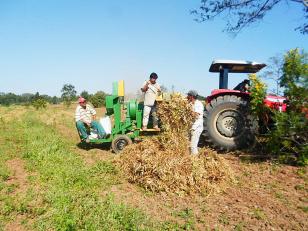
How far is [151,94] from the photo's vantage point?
820 cm

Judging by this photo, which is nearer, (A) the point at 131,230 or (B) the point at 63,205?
(A) the point at 131,230

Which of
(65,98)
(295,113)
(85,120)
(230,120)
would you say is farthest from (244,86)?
(65,98)

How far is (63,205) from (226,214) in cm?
226

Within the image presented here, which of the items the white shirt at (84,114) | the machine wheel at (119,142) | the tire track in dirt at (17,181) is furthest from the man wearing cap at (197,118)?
the tire track in dirt at (17,181)

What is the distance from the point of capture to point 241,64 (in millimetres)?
8258

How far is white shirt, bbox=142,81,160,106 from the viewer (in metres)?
8.17

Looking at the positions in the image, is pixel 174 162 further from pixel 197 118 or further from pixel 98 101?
pixel 98 101

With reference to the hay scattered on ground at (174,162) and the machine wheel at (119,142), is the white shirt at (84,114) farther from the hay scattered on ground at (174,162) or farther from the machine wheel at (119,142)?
the hay scattered on ground at (174,162)

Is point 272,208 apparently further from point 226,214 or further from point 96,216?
point 96,216

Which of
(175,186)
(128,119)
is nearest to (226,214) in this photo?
(175,186)

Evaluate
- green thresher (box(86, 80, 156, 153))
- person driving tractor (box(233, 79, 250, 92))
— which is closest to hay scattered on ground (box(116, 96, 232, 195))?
green thresher (box(86, 80, 156, 153))

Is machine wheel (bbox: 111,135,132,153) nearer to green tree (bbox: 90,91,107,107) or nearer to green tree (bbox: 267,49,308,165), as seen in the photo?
green tree (bbox: 267,49,308,165)

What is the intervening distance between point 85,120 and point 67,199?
4147 millimetres

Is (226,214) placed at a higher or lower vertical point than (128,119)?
lower
